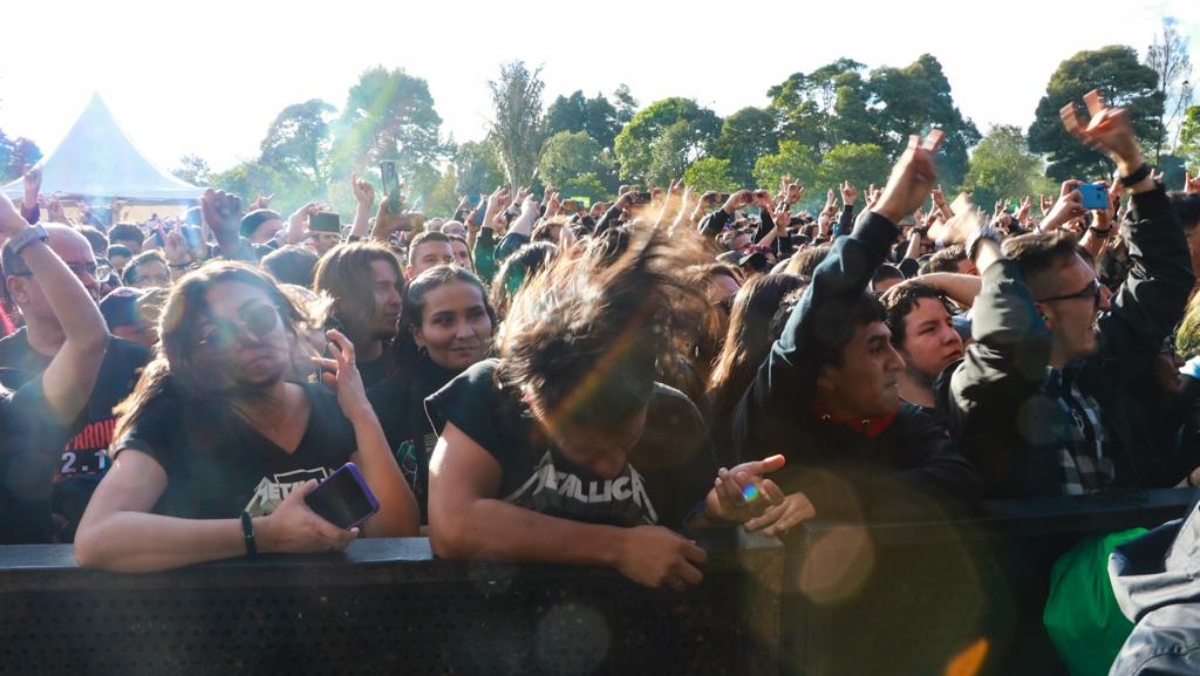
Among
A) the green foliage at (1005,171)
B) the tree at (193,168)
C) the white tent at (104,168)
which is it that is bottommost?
the green foliage at (1005,171)

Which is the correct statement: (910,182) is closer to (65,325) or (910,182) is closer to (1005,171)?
(65,325)

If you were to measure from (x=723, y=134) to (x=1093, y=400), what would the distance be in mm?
87845

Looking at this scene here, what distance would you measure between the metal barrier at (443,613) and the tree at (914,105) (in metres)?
84.7

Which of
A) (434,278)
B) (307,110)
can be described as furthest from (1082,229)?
(307,110)

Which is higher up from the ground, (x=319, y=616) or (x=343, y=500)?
(x=343, y=500)

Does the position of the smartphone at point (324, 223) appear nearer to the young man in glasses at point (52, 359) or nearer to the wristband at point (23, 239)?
the young man in glasses at point (52, 359)

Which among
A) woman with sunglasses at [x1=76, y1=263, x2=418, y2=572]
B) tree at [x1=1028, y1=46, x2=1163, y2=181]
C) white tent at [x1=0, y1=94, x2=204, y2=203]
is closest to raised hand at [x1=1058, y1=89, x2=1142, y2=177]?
woman with sunglasses at [x1=76, y1=263, x2=418, y2=572]

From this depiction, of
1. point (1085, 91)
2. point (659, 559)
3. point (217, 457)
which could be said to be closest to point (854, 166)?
point (1085, 91)

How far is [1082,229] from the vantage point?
7.76 m

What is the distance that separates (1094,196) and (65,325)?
5.69 meters

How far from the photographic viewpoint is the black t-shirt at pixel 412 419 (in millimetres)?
3145

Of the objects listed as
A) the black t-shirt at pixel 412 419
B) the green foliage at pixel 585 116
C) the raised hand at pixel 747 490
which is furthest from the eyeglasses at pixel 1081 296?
the green foliage at pixel 585 116

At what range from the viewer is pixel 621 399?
6.23 feet

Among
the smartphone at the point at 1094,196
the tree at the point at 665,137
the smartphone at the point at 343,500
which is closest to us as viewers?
the smartphone at the point at 343,500
